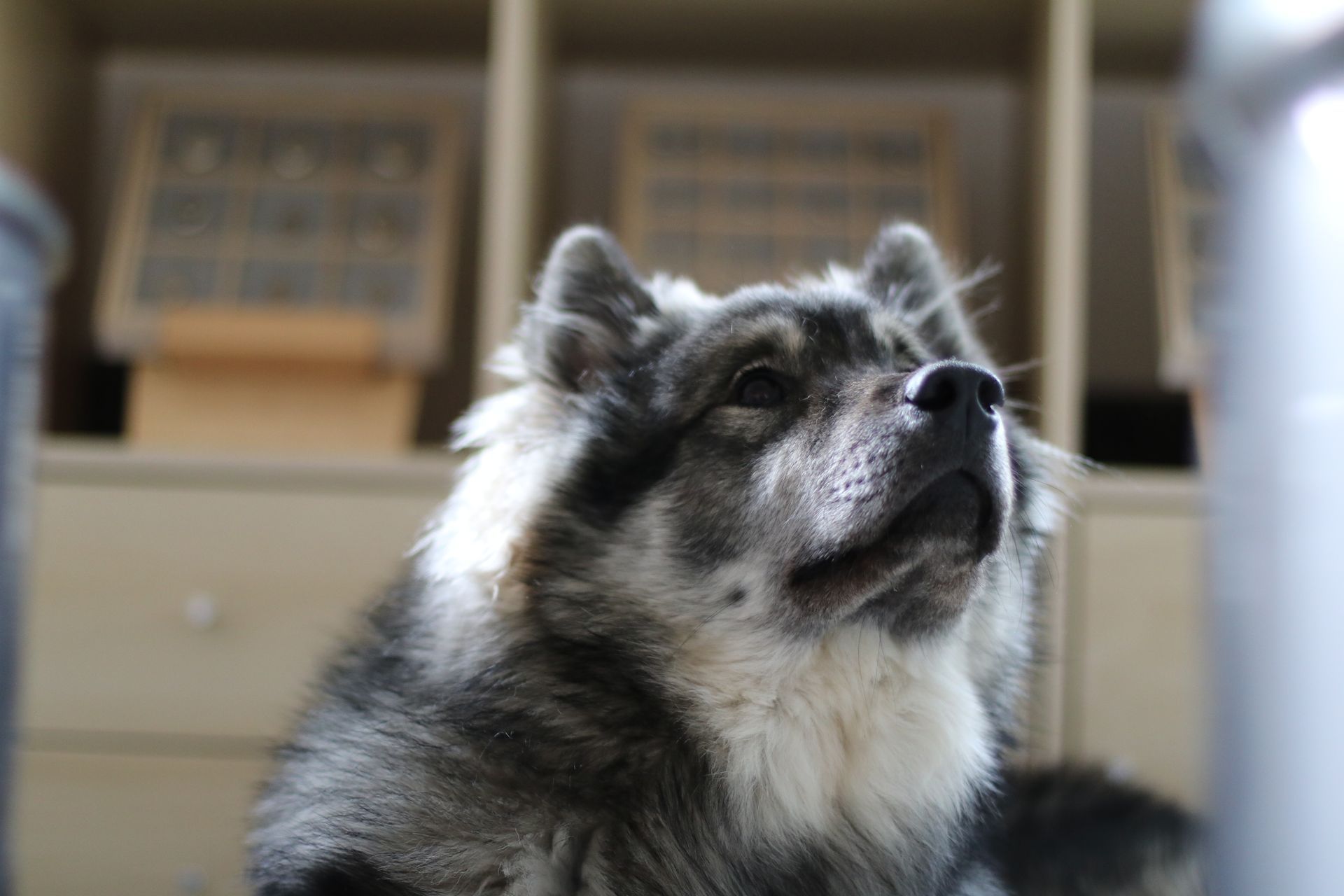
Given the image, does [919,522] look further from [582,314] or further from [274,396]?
[274,396]

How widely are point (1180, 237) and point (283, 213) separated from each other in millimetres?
1590

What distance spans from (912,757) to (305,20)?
181 cm

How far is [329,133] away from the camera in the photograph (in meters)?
2.04

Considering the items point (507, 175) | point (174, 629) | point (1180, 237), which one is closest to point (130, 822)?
point (174, 629)

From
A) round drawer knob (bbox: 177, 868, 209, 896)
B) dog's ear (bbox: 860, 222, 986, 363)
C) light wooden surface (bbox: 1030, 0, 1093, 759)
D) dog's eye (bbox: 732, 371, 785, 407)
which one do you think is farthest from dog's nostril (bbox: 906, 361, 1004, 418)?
round drawer knob (bbox: 177, 868, 209, 896)

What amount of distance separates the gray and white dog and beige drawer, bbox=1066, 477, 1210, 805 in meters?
0.50

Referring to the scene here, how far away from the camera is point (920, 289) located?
1.38 meters

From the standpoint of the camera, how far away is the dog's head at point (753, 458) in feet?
3.16

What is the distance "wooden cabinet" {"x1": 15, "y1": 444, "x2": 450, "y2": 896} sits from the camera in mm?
1682

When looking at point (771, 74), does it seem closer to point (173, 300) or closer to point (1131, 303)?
point (1131, 303)

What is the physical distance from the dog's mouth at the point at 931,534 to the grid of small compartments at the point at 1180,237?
96 centimetres

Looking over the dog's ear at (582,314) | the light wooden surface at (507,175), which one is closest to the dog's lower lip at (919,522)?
the dog's ear at (582,314)

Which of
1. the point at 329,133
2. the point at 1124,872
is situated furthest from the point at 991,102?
the point at 1124,872

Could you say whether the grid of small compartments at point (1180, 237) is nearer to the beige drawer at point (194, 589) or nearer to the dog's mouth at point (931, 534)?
the dog's mouth at point (931, 534)
